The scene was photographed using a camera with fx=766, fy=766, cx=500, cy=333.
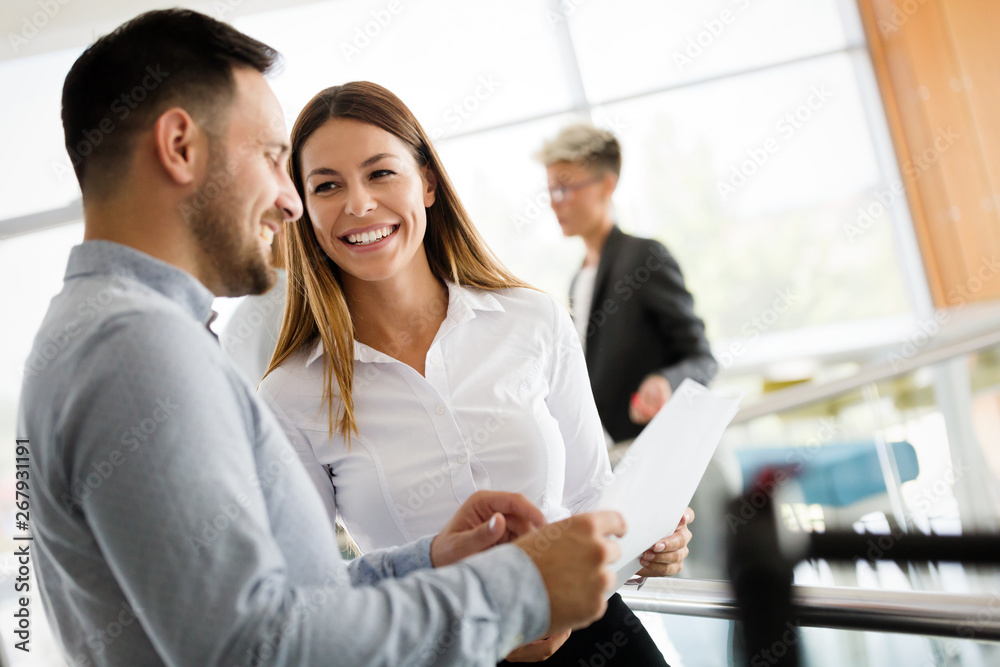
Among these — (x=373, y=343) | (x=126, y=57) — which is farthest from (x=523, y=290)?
(x=126, y=57)

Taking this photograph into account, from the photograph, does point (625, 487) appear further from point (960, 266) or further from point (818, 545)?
point (960, 266)

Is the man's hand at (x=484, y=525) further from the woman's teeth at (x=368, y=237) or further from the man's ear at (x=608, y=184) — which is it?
the man's ear at (x=608, y=184)

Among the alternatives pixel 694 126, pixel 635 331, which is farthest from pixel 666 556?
pixel 694 126

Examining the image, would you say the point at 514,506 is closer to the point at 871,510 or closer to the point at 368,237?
the point at 368,237

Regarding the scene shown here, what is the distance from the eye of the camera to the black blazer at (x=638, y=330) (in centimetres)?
234

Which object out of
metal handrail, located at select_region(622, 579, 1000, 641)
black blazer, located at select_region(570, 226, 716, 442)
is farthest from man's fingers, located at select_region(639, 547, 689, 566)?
black blazer, located at select_region(570, 226, 716, 442)

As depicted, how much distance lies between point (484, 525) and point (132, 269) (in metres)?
0.55

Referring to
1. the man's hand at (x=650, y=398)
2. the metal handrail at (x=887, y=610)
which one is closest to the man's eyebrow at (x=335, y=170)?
the metal handrail at (x=887, y=610)

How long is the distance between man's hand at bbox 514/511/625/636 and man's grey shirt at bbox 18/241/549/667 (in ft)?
0.06

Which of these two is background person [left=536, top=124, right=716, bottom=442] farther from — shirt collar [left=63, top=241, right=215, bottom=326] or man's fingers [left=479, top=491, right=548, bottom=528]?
shirt collar [left=63, top=241, right=215, bottom=326]

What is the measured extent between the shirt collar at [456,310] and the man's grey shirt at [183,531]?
1.89ft

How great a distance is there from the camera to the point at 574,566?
794 millimetres

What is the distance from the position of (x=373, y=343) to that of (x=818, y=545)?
83 centimetres

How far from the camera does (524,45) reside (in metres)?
5.02
